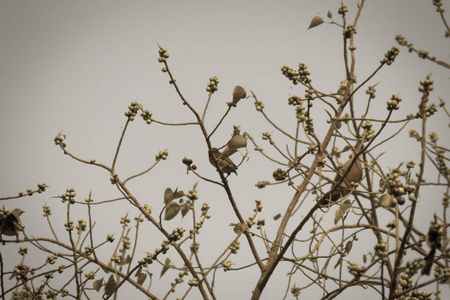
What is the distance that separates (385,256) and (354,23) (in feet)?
3.25

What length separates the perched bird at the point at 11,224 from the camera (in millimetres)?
1288

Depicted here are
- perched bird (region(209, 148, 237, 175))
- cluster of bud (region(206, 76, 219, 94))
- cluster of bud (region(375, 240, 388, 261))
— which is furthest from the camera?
perched bird (region(209, 148, 237, 175))

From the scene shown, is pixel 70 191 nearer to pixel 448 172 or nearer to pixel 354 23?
pixel 354 23

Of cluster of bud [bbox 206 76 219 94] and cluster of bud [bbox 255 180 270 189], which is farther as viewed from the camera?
cluster of bud [bbox 255 180 270 189]

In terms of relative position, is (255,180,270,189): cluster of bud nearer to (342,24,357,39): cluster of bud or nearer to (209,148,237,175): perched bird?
(209,148,237,175): perched bird

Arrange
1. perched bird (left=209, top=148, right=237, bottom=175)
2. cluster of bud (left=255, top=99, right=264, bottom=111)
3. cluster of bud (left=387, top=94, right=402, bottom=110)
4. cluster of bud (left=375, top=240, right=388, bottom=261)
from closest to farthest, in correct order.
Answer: cluster of bud (left=375, top=240, right=388, bottom=261) → cluster of bud (left=387, top=94, right=402, bottom=110) → perched bird (left=209, top=148, right=237, bottom=175) → cluster of bud (left=255, top=99, right=264, bottom=111)

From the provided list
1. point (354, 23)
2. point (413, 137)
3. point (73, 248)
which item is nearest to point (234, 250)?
point (73, 248)

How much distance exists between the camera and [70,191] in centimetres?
121

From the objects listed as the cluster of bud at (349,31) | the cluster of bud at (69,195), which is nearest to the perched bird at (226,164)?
the cluster of bud at (69,195)

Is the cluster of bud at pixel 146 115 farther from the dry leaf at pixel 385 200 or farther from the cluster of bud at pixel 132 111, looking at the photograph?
the dry leaf at pixel 385 200

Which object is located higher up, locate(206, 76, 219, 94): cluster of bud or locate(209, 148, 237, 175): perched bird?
locate(206, 76, 219, 94): cluster of bud

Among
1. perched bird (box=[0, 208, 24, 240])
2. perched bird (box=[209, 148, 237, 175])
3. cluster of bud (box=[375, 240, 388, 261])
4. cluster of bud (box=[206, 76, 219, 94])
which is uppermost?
cluster of bud (box=[206, 76, 219, 94])

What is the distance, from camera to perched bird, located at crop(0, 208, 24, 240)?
1.29 m

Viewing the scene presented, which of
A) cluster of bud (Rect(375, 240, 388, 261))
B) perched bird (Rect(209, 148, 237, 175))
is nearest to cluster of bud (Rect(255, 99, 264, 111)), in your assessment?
perched bird (Rect(209, 148, 237, 175))
